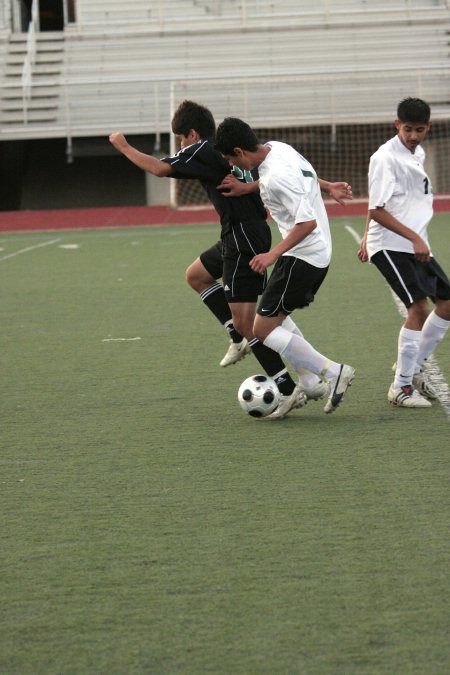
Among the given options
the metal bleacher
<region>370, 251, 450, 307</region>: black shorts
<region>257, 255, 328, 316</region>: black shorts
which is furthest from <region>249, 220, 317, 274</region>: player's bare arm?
the metal bleacher

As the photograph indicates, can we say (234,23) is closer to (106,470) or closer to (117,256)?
(117,256)

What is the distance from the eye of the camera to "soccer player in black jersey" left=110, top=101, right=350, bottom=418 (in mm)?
6047

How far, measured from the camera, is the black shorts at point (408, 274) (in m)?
6.02

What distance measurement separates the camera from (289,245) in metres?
5.46

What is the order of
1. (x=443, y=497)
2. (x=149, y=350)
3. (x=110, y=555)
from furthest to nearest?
(x=149, y=350), (x=443, y=497), (x=110, y=555)

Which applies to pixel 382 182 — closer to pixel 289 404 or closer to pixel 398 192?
pixel 398 192

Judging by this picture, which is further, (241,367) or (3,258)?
(3,258)

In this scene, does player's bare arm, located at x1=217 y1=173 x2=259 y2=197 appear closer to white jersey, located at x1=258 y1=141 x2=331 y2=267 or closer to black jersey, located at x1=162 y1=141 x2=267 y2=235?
black jersey, located at x1=162 y1=141 x2=267 y2=235

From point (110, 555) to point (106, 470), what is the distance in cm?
114

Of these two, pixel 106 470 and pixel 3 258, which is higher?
pixel 106 470

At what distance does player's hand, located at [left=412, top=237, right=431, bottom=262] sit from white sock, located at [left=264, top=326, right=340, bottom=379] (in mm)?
661

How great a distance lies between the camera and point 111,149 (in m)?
→ 24.1

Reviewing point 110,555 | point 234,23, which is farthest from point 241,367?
point 234,23

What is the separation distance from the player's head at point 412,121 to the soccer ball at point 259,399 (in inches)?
55.2
